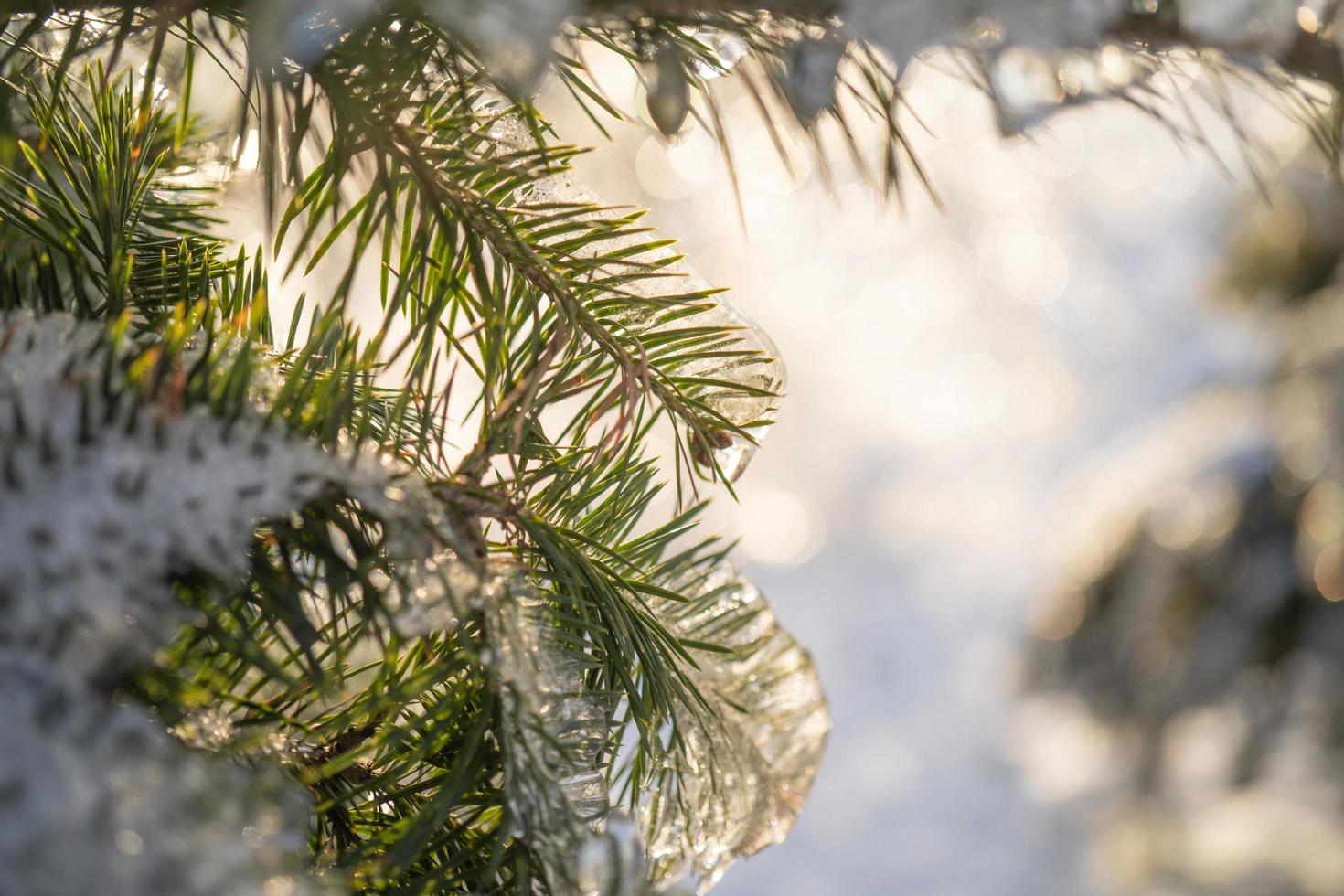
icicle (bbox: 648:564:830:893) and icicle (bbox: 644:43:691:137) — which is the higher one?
icicle (bbox: 644:43:691:137)

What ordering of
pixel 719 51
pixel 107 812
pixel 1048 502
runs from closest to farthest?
1. pixel 107 812
2. pixel 719 51
3. pixel 1048 502

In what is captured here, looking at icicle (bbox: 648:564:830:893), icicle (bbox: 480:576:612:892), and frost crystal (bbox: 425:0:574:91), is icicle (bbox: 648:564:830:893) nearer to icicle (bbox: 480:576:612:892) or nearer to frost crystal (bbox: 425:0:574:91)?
icicle (bbox: 480:576:612:892)

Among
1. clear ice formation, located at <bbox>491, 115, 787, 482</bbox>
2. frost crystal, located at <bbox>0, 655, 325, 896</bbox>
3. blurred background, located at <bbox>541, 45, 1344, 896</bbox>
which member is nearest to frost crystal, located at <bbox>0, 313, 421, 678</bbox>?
frost crystal, located at <bbox>0, 655, 325, 896</bbox>

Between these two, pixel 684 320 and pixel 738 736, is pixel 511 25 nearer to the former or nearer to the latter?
pixel 684 320

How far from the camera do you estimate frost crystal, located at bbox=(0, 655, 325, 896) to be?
0.17m

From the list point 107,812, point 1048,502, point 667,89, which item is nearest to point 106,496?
point 107,812

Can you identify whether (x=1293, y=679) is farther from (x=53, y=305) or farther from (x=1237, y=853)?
(x=53, y=305)

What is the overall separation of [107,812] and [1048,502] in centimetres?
391

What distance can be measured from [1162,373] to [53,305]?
13.3 ft

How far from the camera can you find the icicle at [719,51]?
0.27 meters

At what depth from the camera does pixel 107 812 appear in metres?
0.18

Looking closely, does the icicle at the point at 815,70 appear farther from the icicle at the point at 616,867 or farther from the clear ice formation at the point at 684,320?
the icicle at the point at 616,867

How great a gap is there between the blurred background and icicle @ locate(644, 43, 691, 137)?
1.15 m

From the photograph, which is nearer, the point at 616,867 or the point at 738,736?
the point at 616,867
